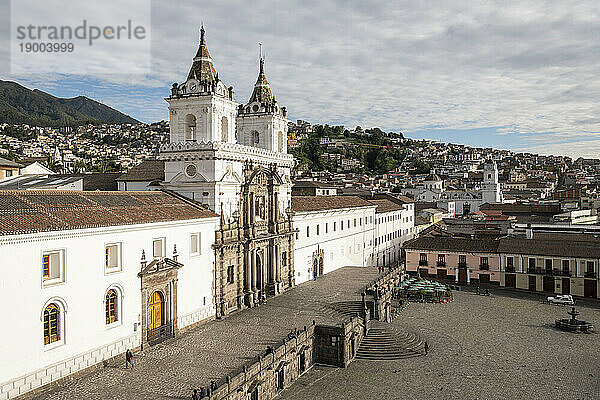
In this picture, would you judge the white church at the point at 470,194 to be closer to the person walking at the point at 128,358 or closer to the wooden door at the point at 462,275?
the wooden door at the point at 462,275

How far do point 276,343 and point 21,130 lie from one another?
193 metres

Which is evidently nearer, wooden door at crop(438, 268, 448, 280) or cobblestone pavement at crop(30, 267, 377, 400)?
cobblestone pavement at crop(30, 267, 377, 400)

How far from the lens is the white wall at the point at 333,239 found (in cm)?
4075

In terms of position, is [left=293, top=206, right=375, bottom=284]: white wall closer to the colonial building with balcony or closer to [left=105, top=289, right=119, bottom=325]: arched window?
the colonial building with balcony

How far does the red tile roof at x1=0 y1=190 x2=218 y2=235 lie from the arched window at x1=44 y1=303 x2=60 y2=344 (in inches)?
122

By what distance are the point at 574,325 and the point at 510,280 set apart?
13.5 meters

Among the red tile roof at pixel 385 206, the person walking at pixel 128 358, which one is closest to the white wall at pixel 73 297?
the person walking at pixel 128 358

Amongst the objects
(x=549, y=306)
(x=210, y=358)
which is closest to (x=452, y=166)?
(x=549, y=306)

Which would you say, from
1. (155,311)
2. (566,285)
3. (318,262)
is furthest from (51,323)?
(566,285)

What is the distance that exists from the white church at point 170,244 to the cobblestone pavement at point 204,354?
0.83 metres

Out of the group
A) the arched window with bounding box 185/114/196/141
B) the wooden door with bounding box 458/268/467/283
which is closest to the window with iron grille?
the arched window with bounding box 185/114/196/141

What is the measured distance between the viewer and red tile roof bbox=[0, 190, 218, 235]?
711 inches

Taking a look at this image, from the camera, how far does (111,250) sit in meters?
21.5

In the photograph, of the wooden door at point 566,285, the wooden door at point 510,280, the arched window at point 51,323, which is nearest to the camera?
the arched window at point 51,323
